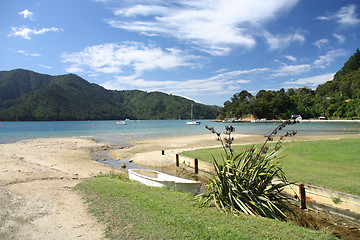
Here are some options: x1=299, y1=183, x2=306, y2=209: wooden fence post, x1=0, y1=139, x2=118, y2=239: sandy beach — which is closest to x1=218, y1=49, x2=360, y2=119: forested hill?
x1=299, y1=183, x2=306, y2=209: wooden fence post

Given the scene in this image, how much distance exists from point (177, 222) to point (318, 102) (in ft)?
510

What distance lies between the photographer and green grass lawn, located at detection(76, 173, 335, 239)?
4.46 meters

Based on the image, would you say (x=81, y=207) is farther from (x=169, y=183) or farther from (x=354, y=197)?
(x=354, y=197)

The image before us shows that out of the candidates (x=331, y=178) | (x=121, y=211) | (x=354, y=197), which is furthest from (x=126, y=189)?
(x=331, y=178)

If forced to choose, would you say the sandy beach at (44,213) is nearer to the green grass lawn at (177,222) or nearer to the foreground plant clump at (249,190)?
the green grass lawn at (177,222)

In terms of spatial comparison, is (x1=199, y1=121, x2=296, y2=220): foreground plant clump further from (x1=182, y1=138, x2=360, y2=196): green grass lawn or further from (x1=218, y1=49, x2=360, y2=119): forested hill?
(x1=218, y1=49, x2=360, y2=119): forested hill

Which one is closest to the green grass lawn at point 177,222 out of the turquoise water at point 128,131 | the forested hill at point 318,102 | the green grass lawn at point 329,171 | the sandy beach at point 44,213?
the sandy beach at point 44,213

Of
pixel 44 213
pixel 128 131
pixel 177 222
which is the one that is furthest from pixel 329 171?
pixel 128 131

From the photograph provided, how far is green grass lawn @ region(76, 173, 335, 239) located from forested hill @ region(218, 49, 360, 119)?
12077cm

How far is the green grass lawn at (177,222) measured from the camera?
446 centimetres

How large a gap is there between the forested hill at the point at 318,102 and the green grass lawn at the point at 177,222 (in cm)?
12077

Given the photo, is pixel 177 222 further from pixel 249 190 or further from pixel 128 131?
pixel 128 131

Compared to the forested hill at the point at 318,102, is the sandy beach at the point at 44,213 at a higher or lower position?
lower

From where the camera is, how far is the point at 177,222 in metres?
5.09
